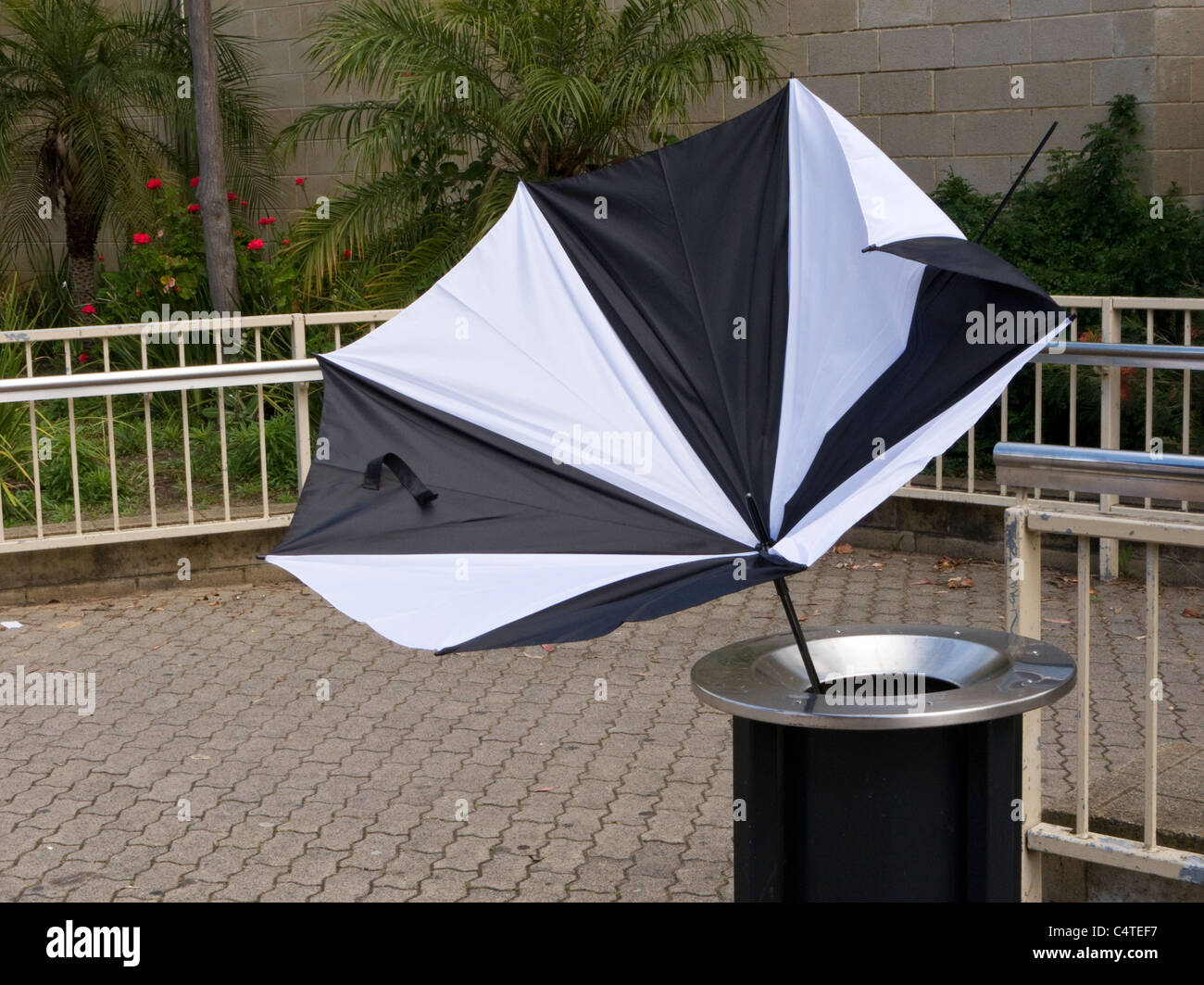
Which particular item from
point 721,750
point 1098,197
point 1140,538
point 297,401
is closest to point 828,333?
point 1140,538

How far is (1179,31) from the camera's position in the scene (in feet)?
31.7

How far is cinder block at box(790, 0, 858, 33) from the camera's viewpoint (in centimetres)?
1096

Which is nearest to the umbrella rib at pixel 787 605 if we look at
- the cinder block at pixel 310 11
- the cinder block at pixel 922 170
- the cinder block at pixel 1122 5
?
the cinder block at pixel 1122 5

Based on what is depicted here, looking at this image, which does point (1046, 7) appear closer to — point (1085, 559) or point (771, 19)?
point (771, 19)

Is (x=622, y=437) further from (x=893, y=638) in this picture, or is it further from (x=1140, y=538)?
(x=1140, y=538)

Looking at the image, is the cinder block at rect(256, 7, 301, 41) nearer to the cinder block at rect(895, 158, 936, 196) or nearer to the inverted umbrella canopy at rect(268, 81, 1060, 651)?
the cinder block at rect(895, 158, 936, 196)

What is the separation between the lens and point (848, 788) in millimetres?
2953

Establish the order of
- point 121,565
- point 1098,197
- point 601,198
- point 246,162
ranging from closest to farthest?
point 601,198
point 121,565
point 1098,197
point 246,162

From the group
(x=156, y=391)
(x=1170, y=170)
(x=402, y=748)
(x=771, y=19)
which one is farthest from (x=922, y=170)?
(x=402, y=748)

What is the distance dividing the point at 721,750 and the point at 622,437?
9.02 feet

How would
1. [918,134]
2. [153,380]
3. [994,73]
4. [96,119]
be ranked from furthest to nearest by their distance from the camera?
1. [96,119]
2. [918,134]
3. [994,73]
4. [153,380]

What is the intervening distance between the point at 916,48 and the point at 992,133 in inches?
32.9

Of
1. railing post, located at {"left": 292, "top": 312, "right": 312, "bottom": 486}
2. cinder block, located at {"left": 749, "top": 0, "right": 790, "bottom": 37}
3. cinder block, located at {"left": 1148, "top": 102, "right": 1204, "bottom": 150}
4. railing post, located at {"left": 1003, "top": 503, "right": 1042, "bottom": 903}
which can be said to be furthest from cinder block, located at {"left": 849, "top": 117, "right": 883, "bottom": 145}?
railing post, located at {"left": 1003, "top": 503, "right": 1042, "bottom": 903}

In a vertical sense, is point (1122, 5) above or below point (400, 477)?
above
